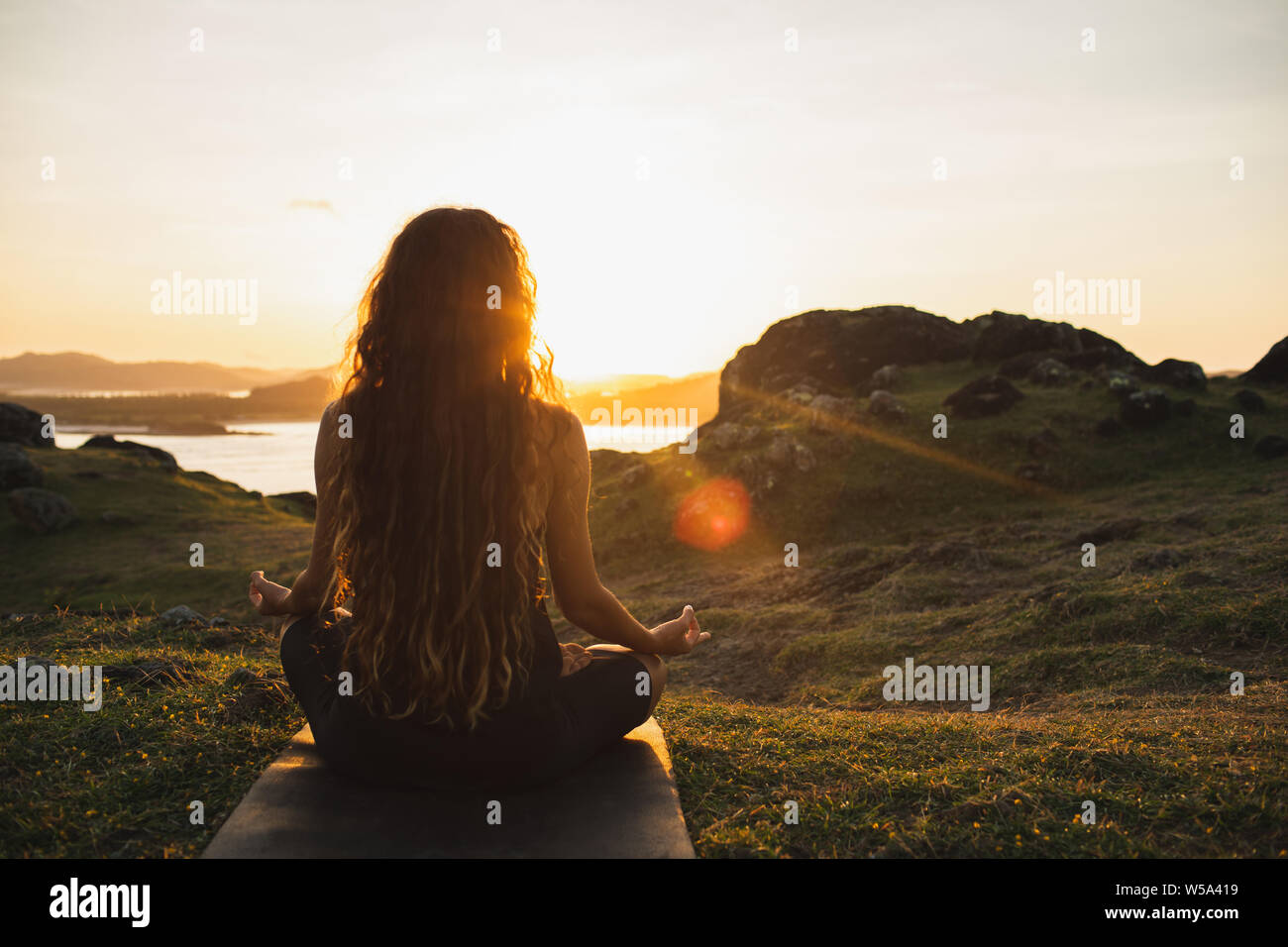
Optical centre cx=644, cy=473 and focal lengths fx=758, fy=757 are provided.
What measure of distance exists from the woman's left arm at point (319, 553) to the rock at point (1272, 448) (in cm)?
1898

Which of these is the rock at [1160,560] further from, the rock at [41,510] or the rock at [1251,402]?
the rock at [41,510]

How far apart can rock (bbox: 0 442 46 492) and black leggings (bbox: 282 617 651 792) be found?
94.6ft

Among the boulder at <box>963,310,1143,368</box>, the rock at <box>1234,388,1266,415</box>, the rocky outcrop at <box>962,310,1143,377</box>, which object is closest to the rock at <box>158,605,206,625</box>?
the rock at <box>1234,388,1266,415</box>

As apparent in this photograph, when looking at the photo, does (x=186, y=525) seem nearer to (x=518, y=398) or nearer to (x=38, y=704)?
(x=38, y=704)

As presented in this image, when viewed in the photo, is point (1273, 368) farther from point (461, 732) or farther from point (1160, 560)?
point (461, 732)

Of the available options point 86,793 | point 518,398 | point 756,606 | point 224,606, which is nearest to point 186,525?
point 224,606

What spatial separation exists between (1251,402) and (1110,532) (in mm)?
9402

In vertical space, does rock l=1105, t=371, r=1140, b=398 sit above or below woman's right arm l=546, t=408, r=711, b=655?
above

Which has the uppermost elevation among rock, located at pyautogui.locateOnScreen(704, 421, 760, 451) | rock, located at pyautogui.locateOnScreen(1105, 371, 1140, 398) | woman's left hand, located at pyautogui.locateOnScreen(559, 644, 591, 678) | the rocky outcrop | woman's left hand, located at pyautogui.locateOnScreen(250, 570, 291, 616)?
the rocky outcrop

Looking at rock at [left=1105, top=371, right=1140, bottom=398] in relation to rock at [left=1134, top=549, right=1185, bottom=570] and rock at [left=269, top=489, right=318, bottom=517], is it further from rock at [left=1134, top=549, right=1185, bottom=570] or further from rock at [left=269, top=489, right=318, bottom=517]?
rock at [left=269, top=489, right=318, bottom=517]

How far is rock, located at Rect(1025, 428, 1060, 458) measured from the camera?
680 inches

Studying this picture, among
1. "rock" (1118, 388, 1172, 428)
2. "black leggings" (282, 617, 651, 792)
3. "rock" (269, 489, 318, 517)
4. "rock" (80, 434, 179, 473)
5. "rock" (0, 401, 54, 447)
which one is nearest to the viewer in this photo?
"black leggings" (282, 617, 651, 792)

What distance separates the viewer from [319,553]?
3770 mm
